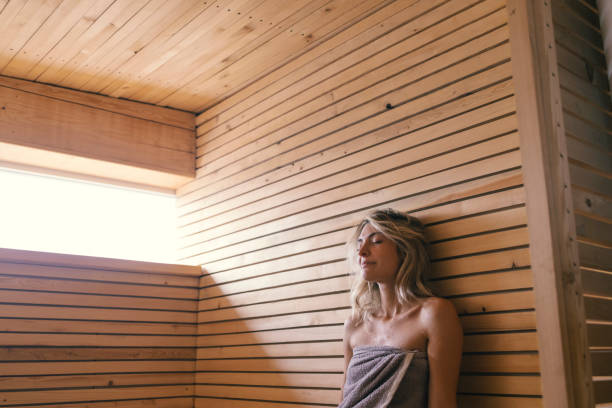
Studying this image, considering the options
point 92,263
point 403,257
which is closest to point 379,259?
point 403,257

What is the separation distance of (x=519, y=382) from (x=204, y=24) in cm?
245

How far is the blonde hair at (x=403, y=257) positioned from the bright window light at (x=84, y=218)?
7.47ft

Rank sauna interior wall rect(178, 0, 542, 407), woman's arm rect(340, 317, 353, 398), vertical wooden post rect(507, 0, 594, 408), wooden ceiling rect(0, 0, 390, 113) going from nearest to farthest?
vertical wooden post rect(507, 0, 594, 408) → sauna interior wall rect(178, 0, 542, 407) → woman's arm rect(340, 317, 353, 398) → wooden ceiling rect(0, 0, 390, 113)

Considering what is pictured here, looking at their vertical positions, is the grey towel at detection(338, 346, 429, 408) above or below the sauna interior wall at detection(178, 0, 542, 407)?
below

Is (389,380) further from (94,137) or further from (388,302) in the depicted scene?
(94,137)

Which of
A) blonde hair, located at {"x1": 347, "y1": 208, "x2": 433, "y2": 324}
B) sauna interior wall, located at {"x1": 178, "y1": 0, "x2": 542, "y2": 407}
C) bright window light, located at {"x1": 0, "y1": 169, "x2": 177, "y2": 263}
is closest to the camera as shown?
sauna interior wall, located at {"x1": 178, "y1": 0, "x2": 542, "y2": 407}

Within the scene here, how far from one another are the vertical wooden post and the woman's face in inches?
23.6

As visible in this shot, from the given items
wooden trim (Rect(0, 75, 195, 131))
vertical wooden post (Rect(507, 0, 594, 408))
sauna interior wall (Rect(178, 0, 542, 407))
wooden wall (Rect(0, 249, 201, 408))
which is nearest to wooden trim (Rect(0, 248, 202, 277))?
wooden wall (Rect(0, 249, 201, 408))

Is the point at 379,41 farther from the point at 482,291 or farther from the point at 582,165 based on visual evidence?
the point at 482,291

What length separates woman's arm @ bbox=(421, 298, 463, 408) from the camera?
240cm

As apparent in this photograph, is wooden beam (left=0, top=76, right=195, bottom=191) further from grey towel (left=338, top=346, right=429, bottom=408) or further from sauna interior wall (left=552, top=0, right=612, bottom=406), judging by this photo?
sauna interior wall (left=552, top=0, right=612, bottom=406)

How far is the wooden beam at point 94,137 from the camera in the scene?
4043mm

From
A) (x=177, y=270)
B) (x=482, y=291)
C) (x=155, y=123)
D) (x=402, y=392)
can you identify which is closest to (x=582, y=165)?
(x=482, y=291)

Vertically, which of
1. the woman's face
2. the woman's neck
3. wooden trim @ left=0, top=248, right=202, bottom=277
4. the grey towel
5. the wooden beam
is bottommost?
the grey towel
